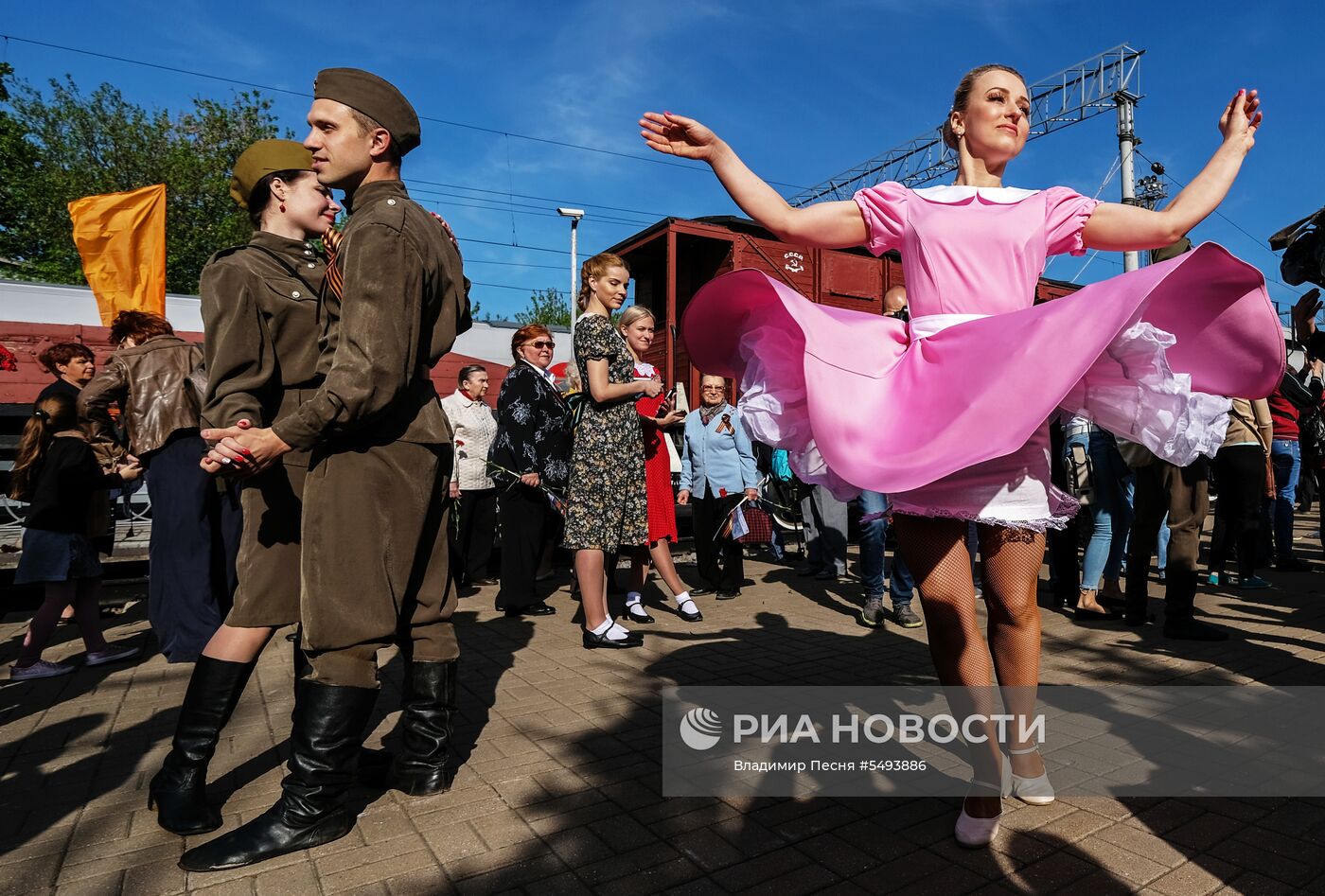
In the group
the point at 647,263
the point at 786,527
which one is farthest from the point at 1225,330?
the point at 647,263

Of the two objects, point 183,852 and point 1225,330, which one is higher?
point 1225,330

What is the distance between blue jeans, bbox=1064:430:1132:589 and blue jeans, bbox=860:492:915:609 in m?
1.29

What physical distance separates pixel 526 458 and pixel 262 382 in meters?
3.18

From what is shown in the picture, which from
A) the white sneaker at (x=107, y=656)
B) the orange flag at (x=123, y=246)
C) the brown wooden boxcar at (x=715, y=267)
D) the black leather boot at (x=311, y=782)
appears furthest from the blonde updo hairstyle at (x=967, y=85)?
the brown wooden boxcar at (x=715, y=267)

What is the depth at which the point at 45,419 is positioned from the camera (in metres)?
4.73

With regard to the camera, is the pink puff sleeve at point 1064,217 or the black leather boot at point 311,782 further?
the pink puff sleeve at point 1064,217

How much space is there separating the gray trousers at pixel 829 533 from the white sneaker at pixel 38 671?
5647 mm

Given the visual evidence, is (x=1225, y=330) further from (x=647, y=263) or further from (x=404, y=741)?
(x=647, y=263)

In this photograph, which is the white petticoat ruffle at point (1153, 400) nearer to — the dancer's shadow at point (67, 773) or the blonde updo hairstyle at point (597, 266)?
the blonde updo hairstyle at point (597, 266)

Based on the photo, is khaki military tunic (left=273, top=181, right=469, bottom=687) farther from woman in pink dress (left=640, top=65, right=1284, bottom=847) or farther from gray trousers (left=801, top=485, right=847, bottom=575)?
gray trousers (left=801, top=485, right=847, bottom=575)

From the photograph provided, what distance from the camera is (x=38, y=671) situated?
443 centimetres

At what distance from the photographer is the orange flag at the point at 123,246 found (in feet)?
33.4

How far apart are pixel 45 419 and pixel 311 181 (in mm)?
2946

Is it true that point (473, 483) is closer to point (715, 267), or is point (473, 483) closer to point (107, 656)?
point (107, 656)
